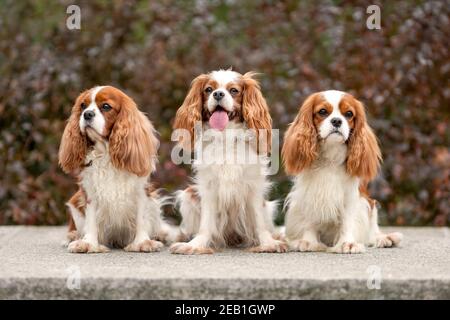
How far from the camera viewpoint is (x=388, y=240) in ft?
17.4

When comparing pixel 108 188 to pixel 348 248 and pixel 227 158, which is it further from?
pixel 348 248

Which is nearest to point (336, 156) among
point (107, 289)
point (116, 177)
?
point (116, 177)

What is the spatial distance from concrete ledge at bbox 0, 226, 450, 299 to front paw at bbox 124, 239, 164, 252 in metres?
0.35

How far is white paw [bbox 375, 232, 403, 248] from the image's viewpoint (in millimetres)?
5293

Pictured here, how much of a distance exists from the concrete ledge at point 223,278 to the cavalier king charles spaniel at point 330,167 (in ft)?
1.51

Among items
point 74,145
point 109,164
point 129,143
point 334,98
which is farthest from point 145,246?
point 334,98

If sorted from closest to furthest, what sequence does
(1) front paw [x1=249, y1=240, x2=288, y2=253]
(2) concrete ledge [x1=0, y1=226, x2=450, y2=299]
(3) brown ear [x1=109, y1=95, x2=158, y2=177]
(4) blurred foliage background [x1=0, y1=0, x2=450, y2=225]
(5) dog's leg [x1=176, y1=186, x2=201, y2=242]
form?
(2) concrete ledge [x1=0, y1=226, x2=450, y2=299], (3) brown ear [x1=109, y1=95, x2=158, y2=177], (1) front paw [x1=249, y1=240, x2=288, y2=253], (5) dog's leg [x1=176, y1=186, x2=201, y2=242], (4) blurred foliage background [x1=0, y1=0, x2=450, y2=225]

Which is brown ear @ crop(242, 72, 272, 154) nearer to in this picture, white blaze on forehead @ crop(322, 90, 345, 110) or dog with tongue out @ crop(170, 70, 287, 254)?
dog with tongue out @ crop(170, 70, 287, 254)

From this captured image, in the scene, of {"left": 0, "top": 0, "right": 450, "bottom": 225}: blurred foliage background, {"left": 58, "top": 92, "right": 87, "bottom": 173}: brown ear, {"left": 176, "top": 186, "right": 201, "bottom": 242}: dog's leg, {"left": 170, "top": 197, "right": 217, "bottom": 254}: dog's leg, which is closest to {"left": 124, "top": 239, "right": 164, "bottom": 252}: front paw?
{"left": 170, "top": 197, "right": 217, "bottom": 254}: dog's leg

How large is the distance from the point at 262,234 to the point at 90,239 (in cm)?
113

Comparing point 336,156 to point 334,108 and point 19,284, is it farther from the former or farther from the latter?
point 19,284

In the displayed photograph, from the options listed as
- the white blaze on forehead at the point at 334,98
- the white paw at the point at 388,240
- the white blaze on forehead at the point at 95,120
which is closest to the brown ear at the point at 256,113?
the white blaze on forehead at the point at 334,98

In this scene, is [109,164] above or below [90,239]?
above

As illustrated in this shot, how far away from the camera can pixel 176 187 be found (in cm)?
695
